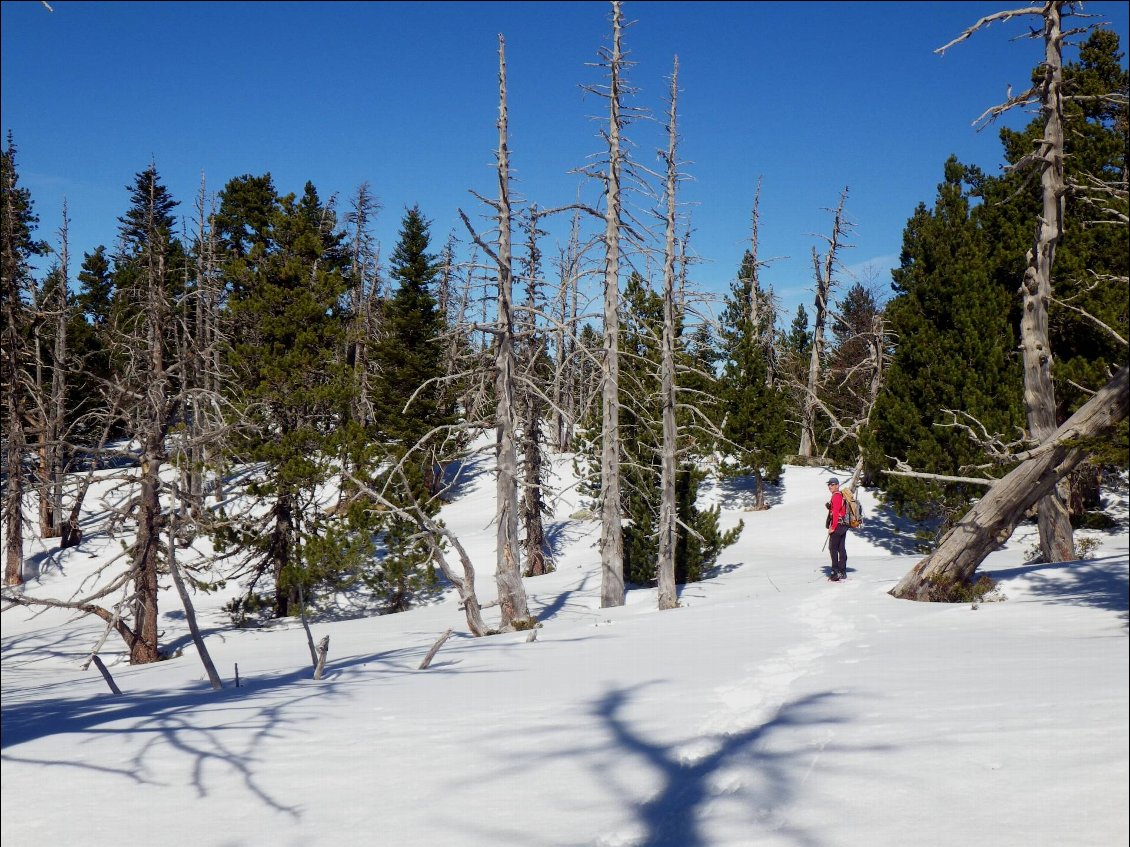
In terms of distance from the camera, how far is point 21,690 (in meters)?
10.8

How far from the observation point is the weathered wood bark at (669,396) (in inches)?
578

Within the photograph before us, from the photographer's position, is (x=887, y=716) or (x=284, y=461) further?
(x=284, y=461)

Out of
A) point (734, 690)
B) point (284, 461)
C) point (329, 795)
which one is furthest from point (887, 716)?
point (284, 461)

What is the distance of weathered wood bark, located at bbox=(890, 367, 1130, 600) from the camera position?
24.2 ft

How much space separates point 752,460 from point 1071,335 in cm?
1057

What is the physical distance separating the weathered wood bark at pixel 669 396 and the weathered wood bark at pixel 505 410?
2817 millimetres

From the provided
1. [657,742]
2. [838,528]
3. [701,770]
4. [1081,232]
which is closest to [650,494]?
[838,528]

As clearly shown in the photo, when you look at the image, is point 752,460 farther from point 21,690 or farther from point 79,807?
point 79,807

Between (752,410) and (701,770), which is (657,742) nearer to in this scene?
(701,770)

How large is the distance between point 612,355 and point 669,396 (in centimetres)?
142

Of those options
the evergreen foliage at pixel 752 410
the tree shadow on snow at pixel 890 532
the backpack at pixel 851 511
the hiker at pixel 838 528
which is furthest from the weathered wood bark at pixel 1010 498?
the evergreen foliage at pixel 752 410

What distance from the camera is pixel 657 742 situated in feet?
14.0

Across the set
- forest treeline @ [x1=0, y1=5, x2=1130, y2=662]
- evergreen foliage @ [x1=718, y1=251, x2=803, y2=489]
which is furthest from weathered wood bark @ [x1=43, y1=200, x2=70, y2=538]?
evergreen foliage @ [x1=718, y1=251, x2=803, y2=489]

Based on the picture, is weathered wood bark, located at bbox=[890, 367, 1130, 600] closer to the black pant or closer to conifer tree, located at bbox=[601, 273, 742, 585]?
the black pant
